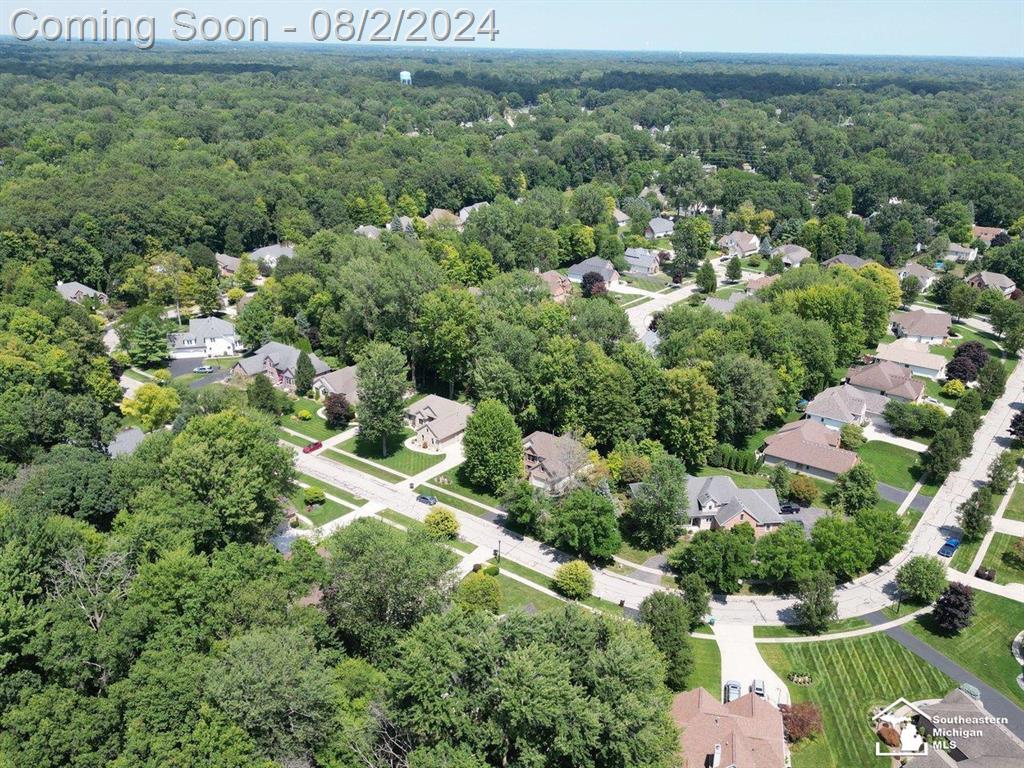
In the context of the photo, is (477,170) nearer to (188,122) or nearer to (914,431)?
(188,122)

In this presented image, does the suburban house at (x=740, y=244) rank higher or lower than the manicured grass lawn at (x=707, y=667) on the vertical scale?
higher

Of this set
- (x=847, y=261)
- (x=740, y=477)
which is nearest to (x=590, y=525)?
(x=740, y=477)

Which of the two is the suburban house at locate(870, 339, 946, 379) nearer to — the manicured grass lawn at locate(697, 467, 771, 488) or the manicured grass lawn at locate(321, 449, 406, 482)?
the manicured grass lawn at locate(697, 467, 771, 488)

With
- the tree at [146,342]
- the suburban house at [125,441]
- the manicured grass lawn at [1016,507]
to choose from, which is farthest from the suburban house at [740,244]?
the suburban house at [125,441]

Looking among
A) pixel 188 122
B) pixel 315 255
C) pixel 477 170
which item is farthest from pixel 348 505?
pixel 188 122

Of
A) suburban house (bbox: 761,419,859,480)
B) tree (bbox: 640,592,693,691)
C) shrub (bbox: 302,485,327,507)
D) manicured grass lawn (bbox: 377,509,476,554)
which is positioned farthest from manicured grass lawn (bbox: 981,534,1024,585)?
shrub (bbox: 302,485,327,507)

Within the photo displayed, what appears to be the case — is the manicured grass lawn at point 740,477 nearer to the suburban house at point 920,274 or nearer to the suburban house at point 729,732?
the suburban house at point 729,732

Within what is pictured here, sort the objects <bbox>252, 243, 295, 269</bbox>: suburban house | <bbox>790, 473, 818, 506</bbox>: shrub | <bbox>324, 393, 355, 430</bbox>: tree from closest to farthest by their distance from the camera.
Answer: <bbox>790, 473, 818, 506</bbox>: shrub → <bbox>324, 393, 355, 430</bbox>: tree → <bbox>252, 243, 295, 269</bbox>: suburban house
